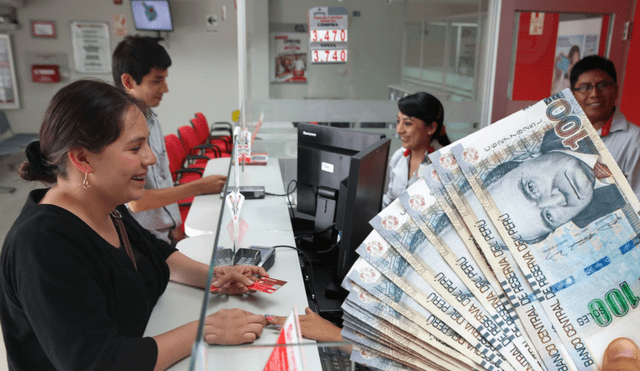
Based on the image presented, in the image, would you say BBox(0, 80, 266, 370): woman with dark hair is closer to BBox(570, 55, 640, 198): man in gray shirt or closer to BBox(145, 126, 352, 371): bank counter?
BBox(145, 126, 352, 371): bank counter

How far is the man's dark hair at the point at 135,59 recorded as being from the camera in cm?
220

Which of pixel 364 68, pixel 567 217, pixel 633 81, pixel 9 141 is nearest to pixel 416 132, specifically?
pixel 364 68

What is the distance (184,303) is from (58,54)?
20.0 ft

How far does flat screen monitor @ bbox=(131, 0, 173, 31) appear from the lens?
6039 mm

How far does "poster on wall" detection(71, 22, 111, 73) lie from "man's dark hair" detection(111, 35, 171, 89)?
15.2ft

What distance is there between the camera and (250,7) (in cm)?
387

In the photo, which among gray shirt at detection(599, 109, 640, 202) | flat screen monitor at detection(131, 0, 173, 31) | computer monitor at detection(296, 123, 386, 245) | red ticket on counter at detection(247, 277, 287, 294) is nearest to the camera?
red ticket on counter at detection(247, 277, 287, 294)

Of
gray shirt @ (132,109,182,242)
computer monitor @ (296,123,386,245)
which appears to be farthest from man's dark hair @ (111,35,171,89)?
computer monitor @ (296,123,386,245)

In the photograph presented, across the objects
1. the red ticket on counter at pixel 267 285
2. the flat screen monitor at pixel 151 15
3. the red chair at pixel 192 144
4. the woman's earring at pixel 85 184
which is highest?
the flat screen monitor at pixel 151 15

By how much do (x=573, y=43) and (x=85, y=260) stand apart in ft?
14.0

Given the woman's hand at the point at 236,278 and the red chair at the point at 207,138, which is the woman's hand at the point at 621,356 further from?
the red chair at the point at 207,138

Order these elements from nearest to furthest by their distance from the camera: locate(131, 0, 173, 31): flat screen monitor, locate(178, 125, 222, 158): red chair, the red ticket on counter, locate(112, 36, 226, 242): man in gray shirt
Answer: the red ticket on counter
locate(112, 36, 226, 242): man in gray shirt
locate(178, 125, 222, 158): red chair
locate(131, 0, 173, 31): flat screen monitor

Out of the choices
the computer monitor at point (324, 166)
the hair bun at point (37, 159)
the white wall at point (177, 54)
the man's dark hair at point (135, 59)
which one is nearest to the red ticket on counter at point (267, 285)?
the computer monitor at point (324, 166)

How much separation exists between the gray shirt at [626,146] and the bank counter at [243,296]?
171 cm
